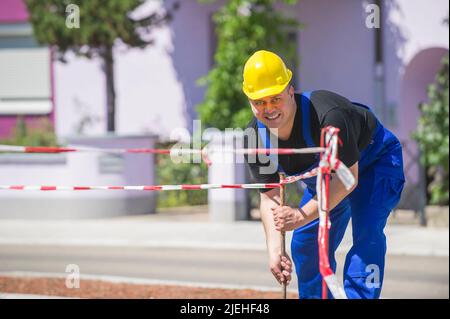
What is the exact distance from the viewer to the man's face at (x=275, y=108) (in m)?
4.78

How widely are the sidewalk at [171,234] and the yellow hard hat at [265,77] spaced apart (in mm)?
7065

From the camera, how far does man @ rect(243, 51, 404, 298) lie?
4.77 metres

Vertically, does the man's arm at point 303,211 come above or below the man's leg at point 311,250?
above

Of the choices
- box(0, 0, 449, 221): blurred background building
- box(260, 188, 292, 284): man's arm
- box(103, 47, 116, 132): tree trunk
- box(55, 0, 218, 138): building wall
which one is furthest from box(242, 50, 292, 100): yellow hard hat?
box(55, 0, 218, 138): building wall

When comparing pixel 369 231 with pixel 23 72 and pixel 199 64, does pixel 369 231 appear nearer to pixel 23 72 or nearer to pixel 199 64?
pixel 199 64

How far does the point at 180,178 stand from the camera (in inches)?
694

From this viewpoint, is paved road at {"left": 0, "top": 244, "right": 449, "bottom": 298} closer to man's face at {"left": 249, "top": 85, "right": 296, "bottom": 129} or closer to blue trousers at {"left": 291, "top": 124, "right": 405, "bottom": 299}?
blue trousers at {"left": 291, "top": 124, "right": 405, "bottom": 299}

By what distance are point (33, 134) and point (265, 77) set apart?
15.1 meters

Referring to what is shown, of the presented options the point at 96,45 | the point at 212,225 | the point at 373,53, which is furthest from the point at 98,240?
the point at 373,53

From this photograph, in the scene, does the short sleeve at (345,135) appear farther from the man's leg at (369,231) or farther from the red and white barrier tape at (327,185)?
the man's leg at (369,231)

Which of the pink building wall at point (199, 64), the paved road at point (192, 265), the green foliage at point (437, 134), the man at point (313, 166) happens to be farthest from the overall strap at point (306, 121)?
the pink building wall at point (199, 64)

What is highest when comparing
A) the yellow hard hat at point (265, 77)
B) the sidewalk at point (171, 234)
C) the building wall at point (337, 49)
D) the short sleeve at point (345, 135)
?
the building wall at point (337, 49)

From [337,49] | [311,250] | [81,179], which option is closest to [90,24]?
[81,179]
